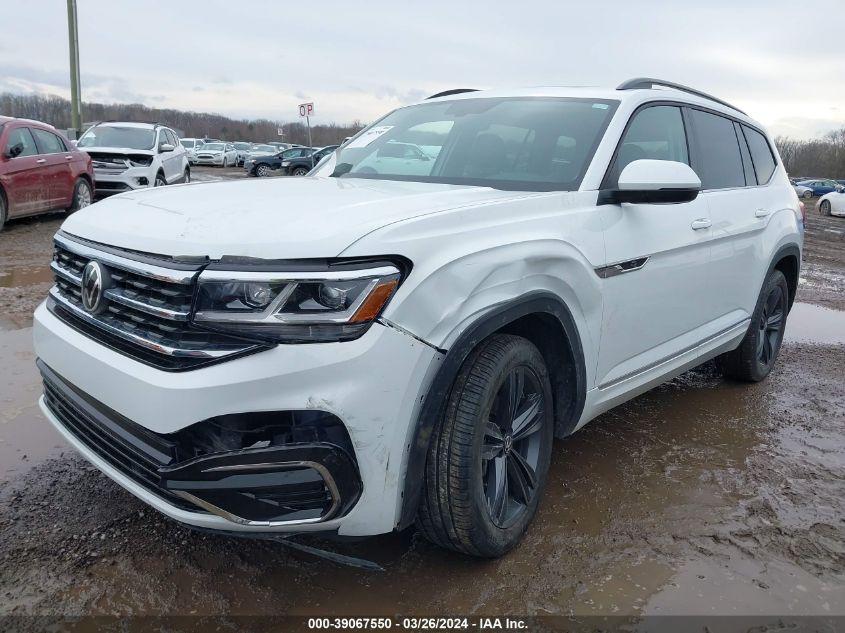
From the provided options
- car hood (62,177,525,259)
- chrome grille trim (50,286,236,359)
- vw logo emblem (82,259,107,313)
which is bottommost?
chrome grille trim (50,286,236,359)

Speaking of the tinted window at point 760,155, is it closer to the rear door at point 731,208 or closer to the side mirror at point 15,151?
the rear door at point 731,208

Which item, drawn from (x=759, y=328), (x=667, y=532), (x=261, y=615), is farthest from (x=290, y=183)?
(x=759, y=328)

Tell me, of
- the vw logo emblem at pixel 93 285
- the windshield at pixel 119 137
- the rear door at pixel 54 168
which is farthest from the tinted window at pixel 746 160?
the windshield at pixel 119 137

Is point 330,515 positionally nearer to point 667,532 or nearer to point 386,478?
point 386,478

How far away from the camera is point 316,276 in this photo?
1911mm

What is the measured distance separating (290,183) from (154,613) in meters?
1.79

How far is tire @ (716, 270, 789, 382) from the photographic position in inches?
177

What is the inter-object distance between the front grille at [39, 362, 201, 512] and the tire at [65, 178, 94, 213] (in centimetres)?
982

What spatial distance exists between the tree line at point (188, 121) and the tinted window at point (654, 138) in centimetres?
6522

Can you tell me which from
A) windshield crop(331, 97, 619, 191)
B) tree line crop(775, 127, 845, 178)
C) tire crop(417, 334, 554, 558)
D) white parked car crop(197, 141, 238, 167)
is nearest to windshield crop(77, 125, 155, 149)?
windshield crop(331, 97, 619, 191)

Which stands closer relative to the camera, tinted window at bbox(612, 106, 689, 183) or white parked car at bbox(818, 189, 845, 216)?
tinted window at bbox(612, 106, 689, 183)

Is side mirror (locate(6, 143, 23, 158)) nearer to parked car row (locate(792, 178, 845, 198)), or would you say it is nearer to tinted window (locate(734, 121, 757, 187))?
tinted window (locate(734, 121, 757, 187))

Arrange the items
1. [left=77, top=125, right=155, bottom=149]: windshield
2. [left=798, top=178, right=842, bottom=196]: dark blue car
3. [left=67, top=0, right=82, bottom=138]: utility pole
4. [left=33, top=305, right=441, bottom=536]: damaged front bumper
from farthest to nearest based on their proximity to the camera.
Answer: [left=798, top=178, right=842, bottom=196]: dark blue car, [left=67, top=0, right=82, bottom=138]: utility pole, [left=77, top=125, right=155, bottom=149]: windshield, [left=33, top=305, right=441, bottom=536]: damaged front bumper

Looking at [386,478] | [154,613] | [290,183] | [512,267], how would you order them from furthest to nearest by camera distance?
[290,183] → [512,267] → [154,613] → [386,478]
